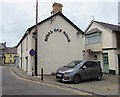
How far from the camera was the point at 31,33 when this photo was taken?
2055cm

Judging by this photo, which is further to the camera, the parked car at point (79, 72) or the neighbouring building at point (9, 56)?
the neighbouring building at point (9, 56)

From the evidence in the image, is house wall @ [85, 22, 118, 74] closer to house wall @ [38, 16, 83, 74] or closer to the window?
the window

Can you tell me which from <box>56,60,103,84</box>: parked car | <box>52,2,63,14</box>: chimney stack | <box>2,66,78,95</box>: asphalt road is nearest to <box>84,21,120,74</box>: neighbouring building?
<box>52,2,63,14</box>: chimney stack

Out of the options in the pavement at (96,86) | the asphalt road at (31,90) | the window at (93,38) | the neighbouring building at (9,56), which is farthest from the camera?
the neighbouring building at (9,56)

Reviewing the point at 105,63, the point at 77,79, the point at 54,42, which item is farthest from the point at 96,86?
the point at 105,63

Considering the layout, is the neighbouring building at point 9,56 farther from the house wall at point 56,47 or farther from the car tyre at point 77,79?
the car tyre at point 77,79

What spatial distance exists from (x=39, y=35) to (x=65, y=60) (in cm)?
418

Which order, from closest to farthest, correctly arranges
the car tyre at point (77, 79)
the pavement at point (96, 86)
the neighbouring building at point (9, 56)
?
the pavement at point (96, 86), the car tyre at point (77, 79), the neighbouring building at point (9, 56)

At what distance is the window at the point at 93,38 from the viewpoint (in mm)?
26219

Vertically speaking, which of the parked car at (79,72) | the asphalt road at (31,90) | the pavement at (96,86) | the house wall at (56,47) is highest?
the house wall at (56,47)

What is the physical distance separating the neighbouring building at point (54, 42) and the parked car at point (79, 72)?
18.0 ft

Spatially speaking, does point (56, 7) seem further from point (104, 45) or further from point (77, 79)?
point (77, 79)

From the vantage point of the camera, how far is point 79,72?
14492 mm

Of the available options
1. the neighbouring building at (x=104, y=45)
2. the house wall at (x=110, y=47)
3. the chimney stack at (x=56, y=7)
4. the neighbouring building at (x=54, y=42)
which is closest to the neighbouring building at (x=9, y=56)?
the neighbouring building at (x=104, y=45)
